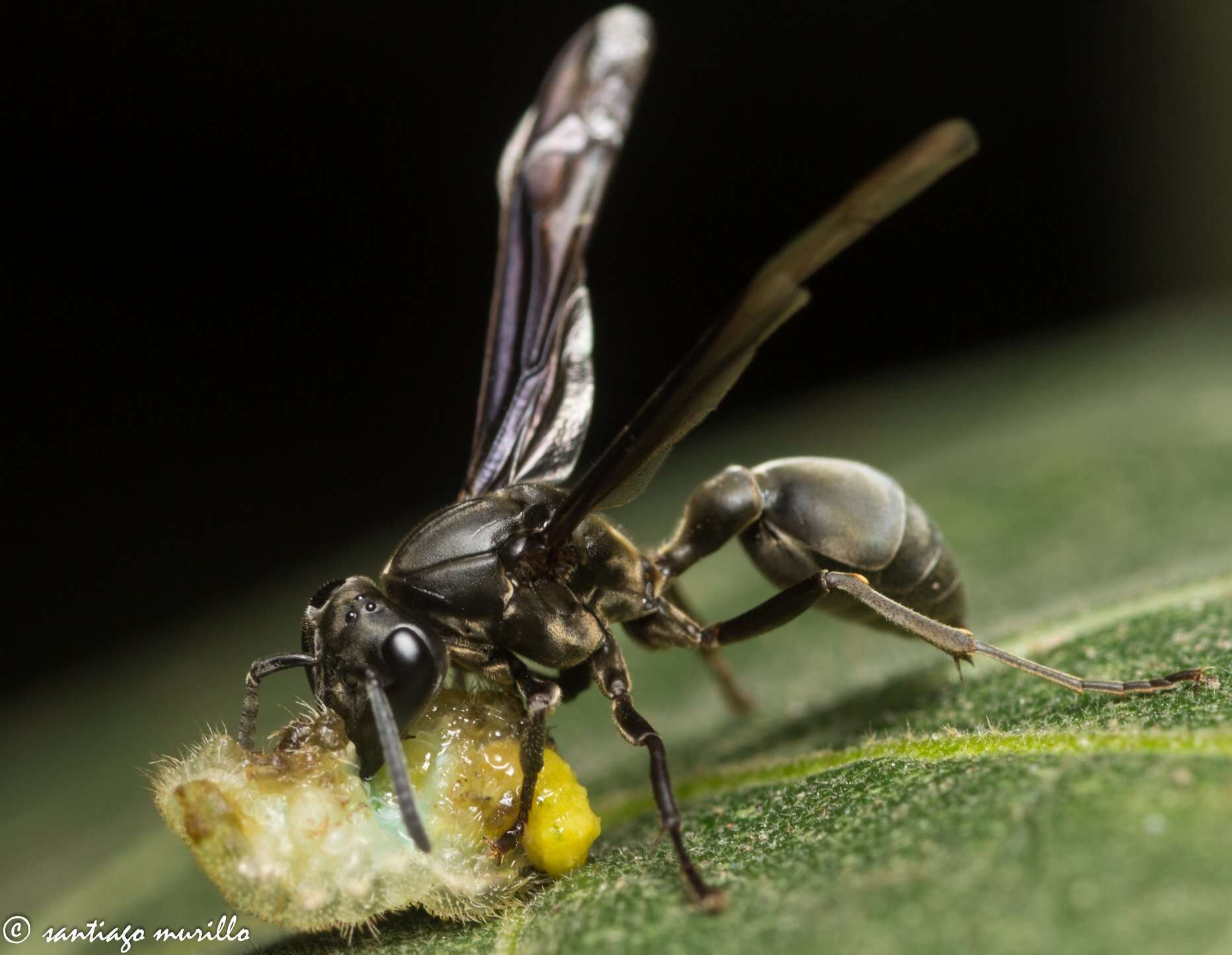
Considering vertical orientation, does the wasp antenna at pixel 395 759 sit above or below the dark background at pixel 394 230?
below

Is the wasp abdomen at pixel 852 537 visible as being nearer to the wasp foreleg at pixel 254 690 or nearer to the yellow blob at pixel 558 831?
the yellow blob at pixel 558 831

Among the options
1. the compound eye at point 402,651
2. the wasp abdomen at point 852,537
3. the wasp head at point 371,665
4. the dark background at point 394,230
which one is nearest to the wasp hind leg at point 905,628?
the wasp abdomen at point 852,537

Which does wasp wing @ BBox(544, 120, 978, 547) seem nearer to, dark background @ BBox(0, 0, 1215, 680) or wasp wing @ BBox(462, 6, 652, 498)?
wasp wing @ BBox(462, 6, 652, 498)

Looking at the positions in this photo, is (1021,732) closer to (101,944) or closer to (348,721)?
(348,721)

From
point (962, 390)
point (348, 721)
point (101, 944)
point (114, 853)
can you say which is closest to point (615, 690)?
point (348, 721)

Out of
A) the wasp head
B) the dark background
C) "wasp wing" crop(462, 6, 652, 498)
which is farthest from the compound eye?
the dark background

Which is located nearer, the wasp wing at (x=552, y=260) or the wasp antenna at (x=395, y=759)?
the wasp antenna at (x=395, y=759)
